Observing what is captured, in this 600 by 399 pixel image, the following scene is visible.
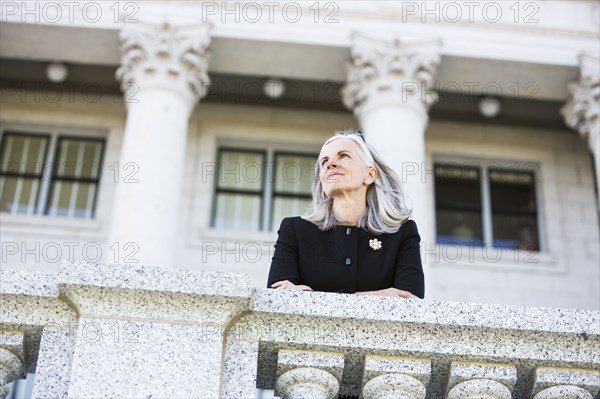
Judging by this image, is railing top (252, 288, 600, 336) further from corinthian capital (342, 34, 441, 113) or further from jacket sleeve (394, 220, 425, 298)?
corinthian capital (342, 34, 441, 113)

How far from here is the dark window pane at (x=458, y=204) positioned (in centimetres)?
1939

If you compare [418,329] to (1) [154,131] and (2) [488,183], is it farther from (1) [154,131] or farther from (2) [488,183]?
(2) [488,183]

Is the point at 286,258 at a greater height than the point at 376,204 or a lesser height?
lesser

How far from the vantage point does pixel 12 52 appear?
59.3 feet

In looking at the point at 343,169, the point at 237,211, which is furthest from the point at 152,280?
the point at 237,211

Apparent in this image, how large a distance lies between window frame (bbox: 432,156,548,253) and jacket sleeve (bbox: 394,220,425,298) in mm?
13570

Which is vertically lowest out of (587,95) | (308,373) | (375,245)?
(308,373)

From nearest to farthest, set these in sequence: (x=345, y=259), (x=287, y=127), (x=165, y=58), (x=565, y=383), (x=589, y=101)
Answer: (x=565, y=383) < (x=345, y=259) < (x=165, y=58) < (x=589, y=101) < (x=287, y=127)

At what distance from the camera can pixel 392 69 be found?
1698 centimetres

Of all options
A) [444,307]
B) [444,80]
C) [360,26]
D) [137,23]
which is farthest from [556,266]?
[444,307]

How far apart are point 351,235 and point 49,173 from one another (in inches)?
578

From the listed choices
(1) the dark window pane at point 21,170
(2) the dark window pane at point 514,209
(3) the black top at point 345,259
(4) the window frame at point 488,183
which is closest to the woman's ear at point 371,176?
(3) the black top at point 345,259

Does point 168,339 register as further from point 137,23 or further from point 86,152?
point 86,152

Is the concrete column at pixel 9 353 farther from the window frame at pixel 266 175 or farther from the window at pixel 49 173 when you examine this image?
the window at pixel 49 173
